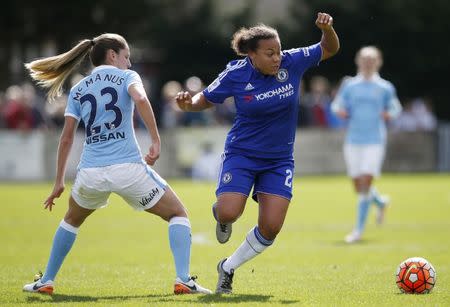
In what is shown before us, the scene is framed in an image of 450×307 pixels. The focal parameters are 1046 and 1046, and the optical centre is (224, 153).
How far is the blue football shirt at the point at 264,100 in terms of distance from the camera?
8.90 meters

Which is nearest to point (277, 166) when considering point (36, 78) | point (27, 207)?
point (36, 78)

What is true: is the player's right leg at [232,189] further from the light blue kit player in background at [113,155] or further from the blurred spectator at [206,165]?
the blurred spectator at [206,165]

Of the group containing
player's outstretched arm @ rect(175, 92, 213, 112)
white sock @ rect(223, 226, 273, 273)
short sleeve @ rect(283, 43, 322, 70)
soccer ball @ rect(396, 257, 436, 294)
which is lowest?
soccer ball @ rect(396, 257, 436, 294)

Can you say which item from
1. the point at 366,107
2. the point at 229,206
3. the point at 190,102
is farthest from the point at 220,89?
the point at 366,107

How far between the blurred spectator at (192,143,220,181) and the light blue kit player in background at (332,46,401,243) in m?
11.9

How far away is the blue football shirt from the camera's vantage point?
8.90 m

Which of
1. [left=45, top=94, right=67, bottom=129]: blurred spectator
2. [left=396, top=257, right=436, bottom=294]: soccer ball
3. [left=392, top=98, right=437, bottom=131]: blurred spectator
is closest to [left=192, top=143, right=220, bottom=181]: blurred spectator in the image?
[left=45, top=94, right=67, bottom=129]: blurred spectator

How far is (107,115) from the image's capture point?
866 centimetres

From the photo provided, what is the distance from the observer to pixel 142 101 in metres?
8.40

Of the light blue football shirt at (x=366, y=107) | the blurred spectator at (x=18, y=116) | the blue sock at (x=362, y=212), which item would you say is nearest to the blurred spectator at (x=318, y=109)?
the blurred spectator at (x=18, y=116)

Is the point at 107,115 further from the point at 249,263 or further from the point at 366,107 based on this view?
the point at 366,107

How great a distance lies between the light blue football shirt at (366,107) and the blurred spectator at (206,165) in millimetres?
11881

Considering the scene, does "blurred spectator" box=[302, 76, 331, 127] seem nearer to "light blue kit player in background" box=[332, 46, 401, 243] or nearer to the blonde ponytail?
"light blue kit player in background" box=[332, 46, 401, 243]

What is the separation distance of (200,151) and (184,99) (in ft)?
60.0
